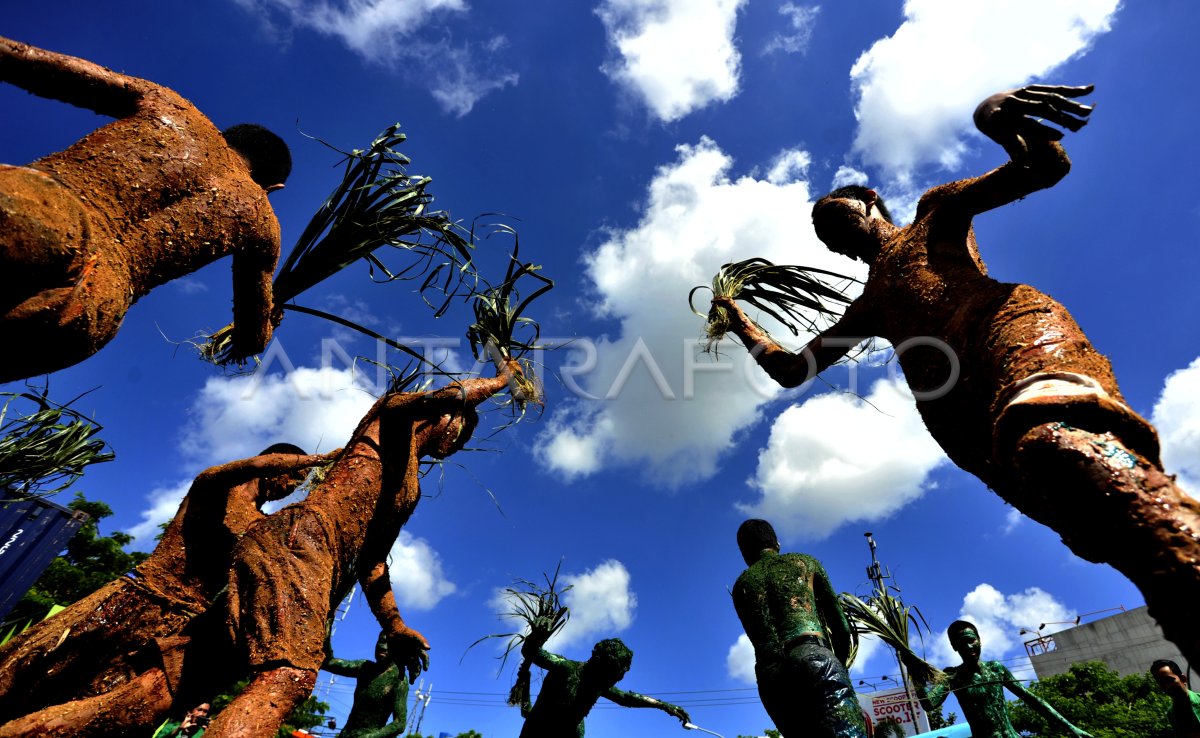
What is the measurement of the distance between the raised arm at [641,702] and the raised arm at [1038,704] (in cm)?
291

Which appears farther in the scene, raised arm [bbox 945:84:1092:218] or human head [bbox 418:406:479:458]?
human head [bbox 418:406:479:458]

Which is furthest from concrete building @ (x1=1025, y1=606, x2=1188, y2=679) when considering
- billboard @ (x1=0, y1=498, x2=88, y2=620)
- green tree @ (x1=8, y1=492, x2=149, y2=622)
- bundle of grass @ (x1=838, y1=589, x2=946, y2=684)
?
green tree @ (x1=8, y1=492, x2=149, y2=622)

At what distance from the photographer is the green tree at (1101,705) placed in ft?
34.6

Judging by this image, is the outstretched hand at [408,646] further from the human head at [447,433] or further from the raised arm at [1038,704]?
the raised arm at [1038,704]

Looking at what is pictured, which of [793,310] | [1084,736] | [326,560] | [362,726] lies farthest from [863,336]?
[362,726]

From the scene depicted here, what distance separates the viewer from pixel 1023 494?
68.2 inches

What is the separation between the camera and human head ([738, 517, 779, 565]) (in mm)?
4445

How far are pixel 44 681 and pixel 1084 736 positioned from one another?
7.68 metres

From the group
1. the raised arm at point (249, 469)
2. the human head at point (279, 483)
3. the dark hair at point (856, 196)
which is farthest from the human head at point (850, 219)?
the human head at point (279, 483)

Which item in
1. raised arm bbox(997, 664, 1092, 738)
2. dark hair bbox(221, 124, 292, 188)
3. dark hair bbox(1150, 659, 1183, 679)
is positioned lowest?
raised arm bbox(997, 664, 1092, 738)

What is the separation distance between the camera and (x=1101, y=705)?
42.0ft

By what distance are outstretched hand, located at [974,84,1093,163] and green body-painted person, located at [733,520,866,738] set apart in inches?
106

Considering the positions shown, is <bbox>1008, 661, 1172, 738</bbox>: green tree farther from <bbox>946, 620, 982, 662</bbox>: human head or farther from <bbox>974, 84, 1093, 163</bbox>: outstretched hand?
<bbox>974, 84, 1093, 163</bbox>: outstretched hand

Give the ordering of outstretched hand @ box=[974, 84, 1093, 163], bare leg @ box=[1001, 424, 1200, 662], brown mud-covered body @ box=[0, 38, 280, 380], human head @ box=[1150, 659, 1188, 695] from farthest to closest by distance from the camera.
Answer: human head @ box=[1150, 659, 1188, 695], outstretched hand @ box=[974, 84, 1093, 163], brown mud-covered body @ box=[0, 38, 280, 380], bare leg @ box=[1001, 424, 1200, 662]
